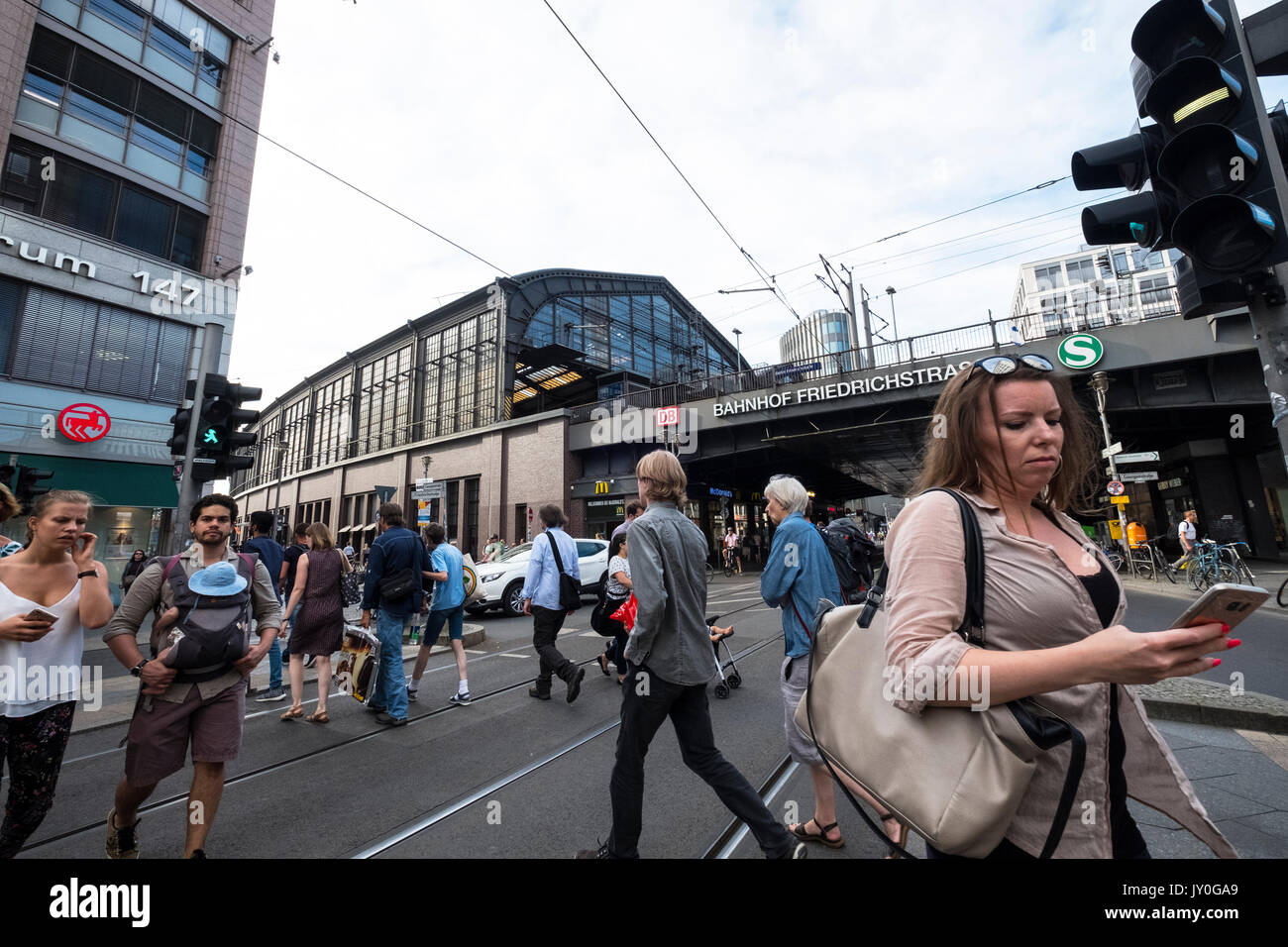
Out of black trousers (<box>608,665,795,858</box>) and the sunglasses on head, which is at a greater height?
the sunglasses on head

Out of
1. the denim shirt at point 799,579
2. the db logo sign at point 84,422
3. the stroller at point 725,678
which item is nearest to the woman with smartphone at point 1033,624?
the denim shirt at point 799,579

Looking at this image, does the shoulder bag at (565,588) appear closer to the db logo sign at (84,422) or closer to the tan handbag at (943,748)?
the tan handbag at (943,748)

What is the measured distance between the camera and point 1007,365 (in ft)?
5.22

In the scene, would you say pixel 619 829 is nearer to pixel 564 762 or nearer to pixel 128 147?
pixel 564 762

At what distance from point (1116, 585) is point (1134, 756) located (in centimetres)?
46

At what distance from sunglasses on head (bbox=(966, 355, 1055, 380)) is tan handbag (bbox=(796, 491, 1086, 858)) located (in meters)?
0.46

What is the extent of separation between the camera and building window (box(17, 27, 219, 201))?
1439cm

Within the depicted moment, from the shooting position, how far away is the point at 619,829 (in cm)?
276

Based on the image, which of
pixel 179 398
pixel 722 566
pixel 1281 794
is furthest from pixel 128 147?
pixel 722 566

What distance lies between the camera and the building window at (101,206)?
13.9 meters

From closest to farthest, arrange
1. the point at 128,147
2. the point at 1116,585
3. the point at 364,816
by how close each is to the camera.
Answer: the point at 1116,585
the point at 364,816
the point at 128,147

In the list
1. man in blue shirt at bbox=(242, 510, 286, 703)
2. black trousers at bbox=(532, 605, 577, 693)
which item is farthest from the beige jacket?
man in blue shirt at bbox=(242, 510, 286, 703)

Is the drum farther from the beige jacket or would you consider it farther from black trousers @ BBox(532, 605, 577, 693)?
the beige jacket
